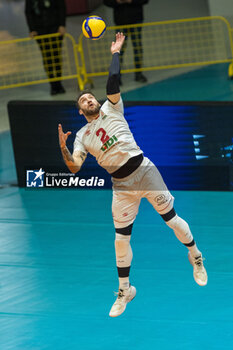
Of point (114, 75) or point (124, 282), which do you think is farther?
point (124, 282)

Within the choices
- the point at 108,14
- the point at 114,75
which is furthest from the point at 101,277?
the point at 108,14

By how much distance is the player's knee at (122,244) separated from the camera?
6.67 meters

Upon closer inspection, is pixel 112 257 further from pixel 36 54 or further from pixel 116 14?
pixel 36 54

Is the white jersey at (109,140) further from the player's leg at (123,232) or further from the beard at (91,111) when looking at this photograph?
the player's leg at (123,232)

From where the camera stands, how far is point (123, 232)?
667 cm

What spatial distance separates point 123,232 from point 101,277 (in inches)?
50.2

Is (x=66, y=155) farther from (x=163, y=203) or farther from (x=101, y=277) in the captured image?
(x=101, y=277)

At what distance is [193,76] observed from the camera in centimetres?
1562

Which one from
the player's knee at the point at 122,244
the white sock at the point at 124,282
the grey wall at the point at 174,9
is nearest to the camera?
the player's knee at the point at 122,244

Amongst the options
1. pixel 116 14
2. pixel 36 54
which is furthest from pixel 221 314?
pixel 36 54

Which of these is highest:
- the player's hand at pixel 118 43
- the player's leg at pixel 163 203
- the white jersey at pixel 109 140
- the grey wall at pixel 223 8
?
the player's hand at pixel 118 43

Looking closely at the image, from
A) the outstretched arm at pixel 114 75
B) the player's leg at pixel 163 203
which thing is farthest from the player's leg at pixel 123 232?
the outstretched arm at pixel 114 75

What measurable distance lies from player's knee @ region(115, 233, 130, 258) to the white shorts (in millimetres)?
120

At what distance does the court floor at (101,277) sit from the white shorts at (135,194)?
1100mm
